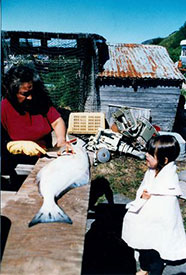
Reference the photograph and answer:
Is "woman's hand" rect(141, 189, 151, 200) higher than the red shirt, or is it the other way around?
the red shirt

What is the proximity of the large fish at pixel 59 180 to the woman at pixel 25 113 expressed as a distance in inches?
8.8

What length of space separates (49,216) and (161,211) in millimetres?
1268

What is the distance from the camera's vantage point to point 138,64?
1083 centimetres

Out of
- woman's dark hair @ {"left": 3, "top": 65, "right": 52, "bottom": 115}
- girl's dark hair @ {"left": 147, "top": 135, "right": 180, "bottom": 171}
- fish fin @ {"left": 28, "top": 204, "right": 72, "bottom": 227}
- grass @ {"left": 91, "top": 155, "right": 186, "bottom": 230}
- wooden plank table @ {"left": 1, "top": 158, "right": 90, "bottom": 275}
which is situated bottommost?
grass @ {"left": 91, "top": 155, "right": 186, "bottom": 230}

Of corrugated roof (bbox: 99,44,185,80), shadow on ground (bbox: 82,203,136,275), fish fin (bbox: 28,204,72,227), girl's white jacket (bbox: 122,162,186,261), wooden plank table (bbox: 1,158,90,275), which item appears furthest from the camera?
corrugated roof (bbox: 99,44,185,80)

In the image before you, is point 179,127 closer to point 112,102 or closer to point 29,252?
point 112,102

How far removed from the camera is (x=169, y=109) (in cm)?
1096

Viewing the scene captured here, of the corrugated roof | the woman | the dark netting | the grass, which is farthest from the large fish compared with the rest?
the corrugated roof

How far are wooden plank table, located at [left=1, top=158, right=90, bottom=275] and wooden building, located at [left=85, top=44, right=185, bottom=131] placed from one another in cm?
896

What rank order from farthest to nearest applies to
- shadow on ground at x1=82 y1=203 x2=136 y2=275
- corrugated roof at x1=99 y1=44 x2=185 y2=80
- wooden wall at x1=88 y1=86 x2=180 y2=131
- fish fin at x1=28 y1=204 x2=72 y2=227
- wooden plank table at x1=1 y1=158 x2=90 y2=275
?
1. wooden wall at x1=88 y1=86 x2=180 y2=131
2. corrugated roof at x1=99 y1=44 x2=185 y2=80
3. shadow on ground at x1=82 y1=203 x2=136 y2=275
4. fish fin at x1=28 y1=204 x2=72 y2=227
5. wooden plank table at x1=1 y1=158 x2=90 y2=275

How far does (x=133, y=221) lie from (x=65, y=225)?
3.84ft

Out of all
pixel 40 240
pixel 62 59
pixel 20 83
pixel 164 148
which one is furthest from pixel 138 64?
pixel 40 240

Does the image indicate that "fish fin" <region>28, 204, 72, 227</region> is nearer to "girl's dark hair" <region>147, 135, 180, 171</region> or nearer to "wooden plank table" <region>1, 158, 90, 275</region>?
"wooden plank table" <region>1, 158, 90, 275</region>

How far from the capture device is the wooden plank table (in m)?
1.23
